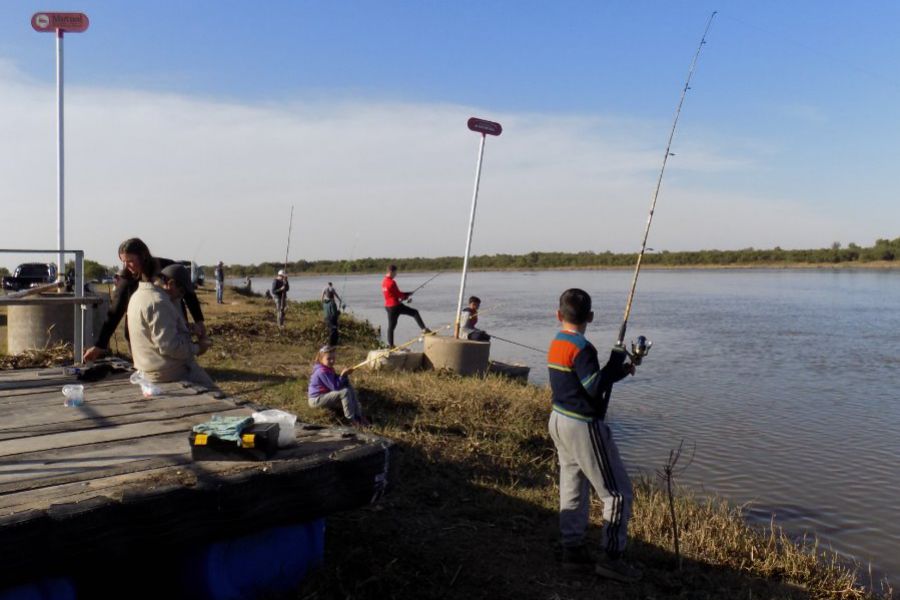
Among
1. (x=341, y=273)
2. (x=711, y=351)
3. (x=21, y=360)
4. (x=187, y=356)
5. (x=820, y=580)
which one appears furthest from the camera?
(x=341, y=273)

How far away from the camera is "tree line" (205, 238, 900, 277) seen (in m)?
77.9

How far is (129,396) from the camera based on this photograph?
555 centimetres

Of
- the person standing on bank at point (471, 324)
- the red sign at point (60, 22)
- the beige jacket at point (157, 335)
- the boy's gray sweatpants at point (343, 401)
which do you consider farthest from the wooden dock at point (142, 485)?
the person standing on bank at point (471, 324)

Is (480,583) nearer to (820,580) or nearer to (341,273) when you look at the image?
(820,580)

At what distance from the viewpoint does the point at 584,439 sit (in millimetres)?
4680

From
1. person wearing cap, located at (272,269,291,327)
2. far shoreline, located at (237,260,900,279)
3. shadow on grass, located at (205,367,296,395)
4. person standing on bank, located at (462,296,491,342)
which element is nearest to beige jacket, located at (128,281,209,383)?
shadow on grass, located at (205,367,296,395)

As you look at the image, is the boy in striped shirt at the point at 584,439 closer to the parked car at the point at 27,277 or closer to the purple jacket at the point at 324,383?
the purple jacket at the point at 324,383

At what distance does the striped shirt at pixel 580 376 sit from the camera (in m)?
4.60

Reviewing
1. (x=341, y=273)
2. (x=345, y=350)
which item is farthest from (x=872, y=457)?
A: (x=341, y=273)

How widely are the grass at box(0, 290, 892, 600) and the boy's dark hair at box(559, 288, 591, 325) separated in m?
1.47

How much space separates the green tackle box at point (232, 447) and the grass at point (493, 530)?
0.75 m

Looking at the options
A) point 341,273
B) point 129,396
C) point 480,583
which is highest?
point 129,396

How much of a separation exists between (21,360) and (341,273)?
74.2 m

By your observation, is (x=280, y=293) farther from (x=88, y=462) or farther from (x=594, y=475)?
(x=88, y=462)
